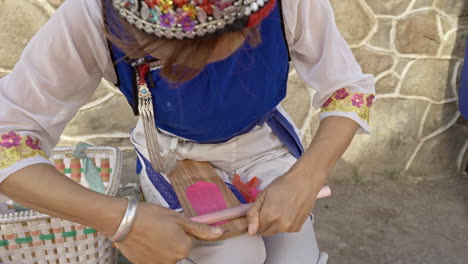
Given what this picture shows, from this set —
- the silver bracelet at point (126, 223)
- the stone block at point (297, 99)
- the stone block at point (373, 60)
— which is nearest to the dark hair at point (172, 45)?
the silver bracelet at point (126, 223)

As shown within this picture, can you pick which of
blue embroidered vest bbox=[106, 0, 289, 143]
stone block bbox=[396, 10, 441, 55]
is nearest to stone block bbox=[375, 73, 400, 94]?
stone block bbox=[396, 10, 441, 55]

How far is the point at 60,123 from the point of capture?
42.5 inches

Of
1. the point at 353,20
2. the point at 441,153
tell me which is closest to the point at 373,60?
the point at 353,20

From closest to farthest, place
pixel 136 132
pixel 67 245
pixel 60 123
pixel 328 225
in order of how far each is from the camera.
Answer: pixel 60 123
pixel 136 132
pixel 67 245
pixel 328 225

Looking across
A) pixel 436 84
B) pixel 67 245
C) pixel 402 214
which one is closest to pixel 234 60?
pixel 67 245

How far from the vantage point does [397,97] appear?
8.31 ft

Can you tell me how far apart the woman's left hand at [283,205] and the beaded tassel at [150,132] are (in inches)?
10.7

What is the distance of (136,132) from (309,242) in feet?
1.82

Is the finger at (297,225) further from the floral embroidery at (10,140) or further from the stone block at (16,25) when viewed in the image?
the stone block at (16,25)

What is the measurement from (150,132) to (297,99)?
146 cm

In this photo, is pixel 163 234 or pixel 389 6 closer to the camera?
pixel 163 234

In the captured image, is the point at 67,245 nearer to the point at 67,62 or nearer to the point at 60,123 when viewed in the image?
the point at 60,123

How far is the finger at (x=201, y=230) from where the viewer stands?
37.5 inches

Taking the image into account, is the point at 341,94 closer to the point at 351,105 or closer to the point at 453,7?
the point at 351,105
